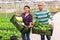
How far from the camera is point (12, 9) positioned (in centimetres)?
2767

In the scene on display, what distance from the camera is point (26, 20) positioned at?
28.9ft

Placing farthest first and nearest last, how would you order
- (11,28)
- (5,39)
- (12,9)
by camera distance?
(12,9) → (11,28) → (5,39)

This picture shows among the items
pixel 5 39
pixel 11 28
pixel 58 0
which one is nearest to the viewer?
pixel 5 39

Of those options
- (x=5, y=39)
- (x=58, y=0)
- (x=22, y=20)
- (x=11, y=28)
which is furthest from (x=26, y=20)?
(x=58, y=0)

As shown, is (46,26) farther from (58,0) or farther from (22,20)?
(58,0)

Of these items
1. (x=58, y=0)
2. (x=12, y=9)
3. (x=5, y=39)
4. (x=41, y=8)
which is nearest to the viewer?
(x=41, y=8)

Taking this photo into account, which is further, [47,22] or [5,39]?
[5,39]

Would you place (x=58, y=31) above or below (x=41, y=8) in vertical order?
below

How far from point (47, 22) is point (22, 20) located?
0.76 metres

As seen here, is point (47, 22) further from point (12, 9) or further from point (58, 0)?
point (58, 0)

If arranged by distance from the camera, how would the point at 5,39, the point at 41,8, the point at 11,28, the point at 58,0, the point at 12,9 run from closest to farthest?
the point at 41,8, the point at 5,39, the point at 11,28, the point at 12,9, the point at 58,0

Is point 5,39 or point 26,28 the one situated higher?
point 26,28

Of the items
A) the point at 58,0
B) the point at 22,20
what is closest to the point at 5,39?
the point at 22,20

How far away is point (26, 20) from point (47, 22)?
25.1 inches
